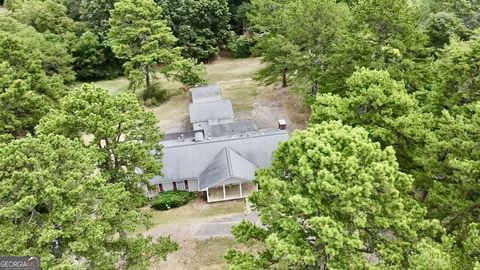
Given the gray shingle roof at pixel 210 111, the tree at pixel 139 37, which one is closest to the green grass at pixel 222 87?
the gray shingle roof at pixel 210 111

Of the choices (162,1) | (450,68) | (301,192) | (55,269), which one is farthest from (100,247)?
(162,1)

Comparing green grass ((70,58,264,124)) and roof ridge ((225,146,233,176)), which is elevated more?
green grass ((70,58,264,124))

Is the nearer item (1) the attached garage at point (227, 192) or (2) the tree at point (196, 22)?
(1) the attached garage at point (227, 192)

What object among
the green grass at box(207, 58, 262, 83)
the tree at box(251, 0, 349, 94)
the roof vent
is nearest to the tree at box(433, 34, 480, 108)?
the tree at box(251, 0, 349, 94)

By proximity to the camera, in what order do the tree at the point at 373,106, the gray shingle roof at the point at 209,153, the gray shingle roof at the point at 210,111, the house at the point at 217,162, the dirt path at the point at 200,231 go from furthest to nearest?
the gray shingle roof at the point at 210,111 → the gray shingle roof at the point at 209,153 → the house at the point at 217,162 → the dirt path at the point at 200,231 → the tree at the point at 373,106

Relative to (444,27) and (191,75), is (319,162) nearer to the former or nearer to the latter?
(444,27)

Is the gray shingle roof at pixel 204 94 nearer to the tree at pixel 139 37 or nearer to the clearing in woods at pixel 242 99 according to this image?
the clearing in woods at pixel 242 99

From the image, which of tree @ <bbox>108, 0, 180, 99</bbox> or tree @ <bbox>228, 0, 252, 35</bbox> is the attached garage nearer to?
tree @ <bbox>108, 0, 180, 99</bbox>
